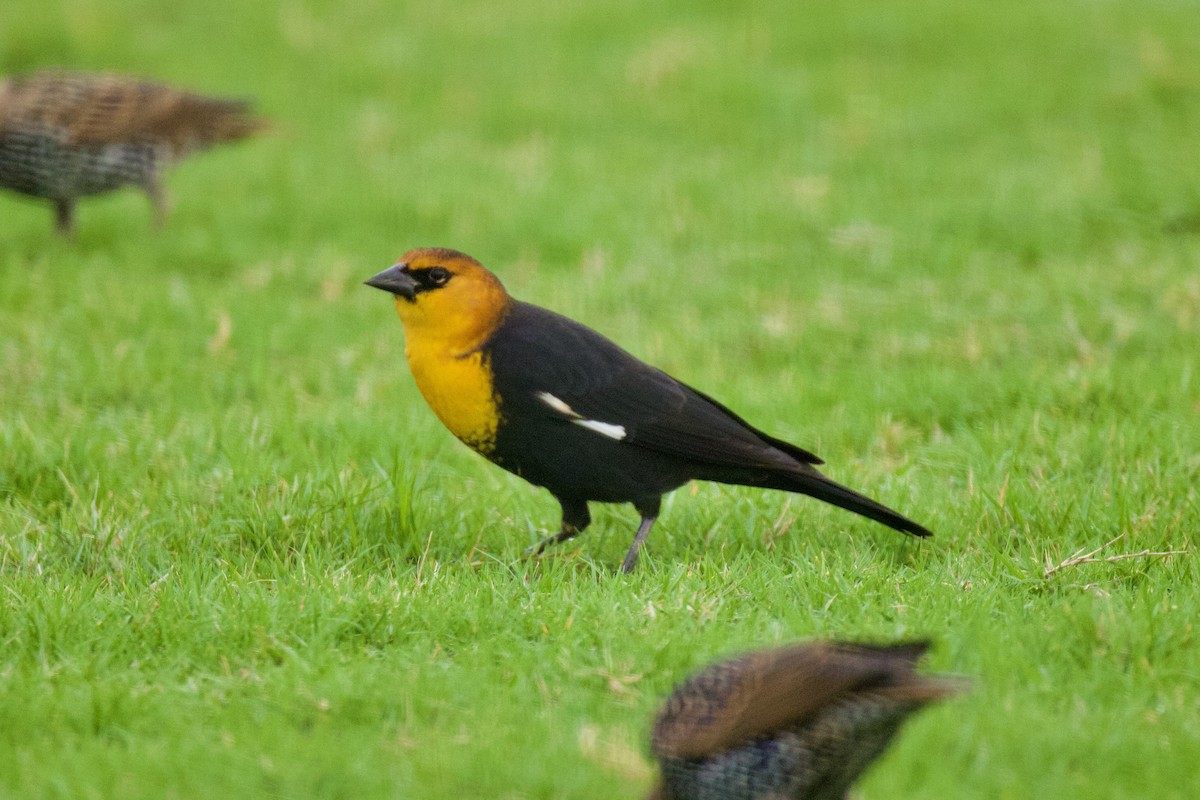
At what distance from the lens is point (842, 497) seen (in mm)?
4848

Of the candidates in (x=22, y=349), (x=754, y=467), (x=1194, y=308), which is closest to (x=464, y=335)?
(x=754, y=467)

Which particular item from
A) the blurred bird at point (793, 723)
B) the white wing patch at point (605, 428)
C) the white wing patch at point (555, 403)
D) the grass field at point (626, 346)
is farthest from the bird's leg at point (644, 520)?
the blurred bird at point (793, 723)

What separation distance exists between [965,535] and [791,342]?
239 centimetres

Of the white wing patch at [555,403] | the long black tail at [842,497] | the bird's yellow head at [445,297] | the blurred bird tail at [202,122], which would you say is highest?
the blurred bird tail at [202,122]

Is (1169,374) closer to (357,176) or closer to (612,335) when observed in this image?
(612,335)

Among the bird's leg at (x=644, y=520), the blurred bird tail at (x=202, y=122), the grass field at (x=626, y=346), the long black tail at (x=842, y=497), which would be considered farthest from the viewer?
the blurred bird tail at (x=202, y=122)

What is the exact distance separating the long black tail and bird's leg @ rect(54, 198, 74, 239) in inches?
232

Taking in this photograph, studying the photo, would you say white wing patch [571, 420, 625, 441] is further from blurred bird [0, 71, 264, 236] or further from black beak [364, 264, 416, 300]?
blurred bird [0, 71, 264, 236]

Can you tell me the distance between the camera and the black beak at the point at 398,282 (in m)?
4.98

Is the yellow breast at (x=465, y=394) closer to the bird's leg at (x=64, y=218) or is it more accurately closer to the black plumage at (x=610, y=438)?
the black plumage at (x=610, y=438)

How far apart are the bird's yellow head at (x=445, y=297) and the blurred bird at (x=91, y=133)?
16.0 feet

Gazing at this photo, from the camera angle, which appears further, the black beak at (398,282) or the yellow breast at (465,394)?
the black beak at (398,282)

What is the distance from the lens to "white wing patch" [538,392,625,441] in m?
4.84

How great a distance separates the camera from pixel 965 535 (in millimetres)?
4914
